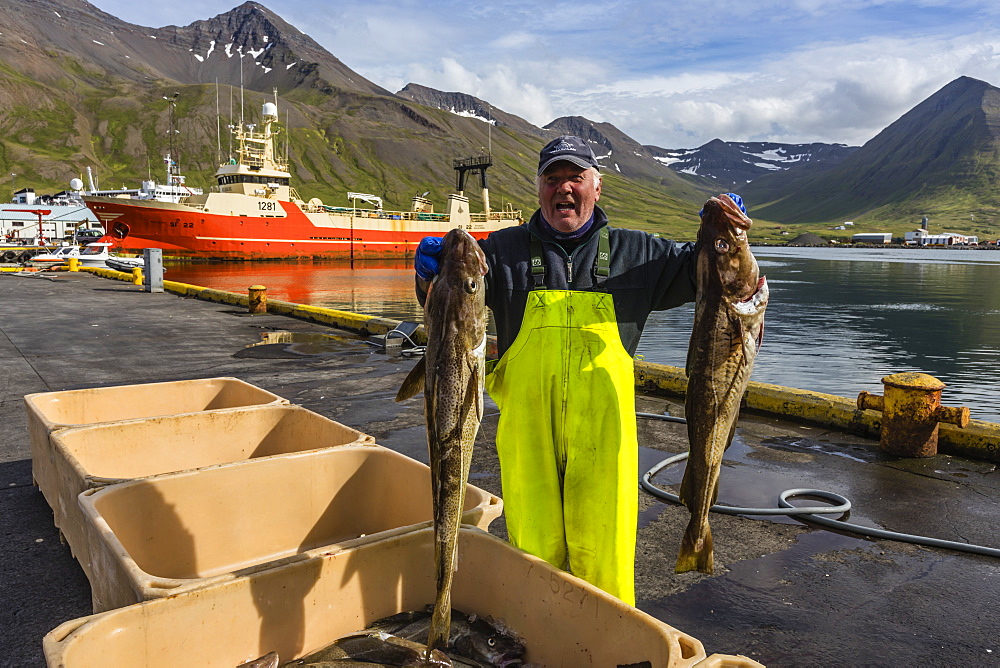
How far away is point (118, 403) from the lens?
5.35 m

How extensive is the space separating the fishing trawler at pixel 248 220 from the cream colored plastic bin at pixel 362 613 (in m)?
51.5

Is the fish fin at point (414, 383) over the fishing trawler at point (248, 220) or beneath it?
→ beneath

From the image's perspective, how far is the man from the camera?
2.68 metres

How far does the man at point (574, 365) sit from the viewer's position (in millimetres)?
2682

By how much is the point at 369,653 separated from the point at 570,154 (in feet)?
7.60

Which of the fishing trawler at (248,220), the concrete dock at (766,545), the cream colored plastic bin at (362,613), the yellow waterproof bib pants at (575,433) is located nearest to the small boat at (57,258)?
the fishing trawler at (248,220)

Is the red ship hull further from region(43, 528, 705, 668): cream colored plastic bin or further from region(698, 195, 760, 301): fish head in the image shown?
region(698, 195, 760, 301): fish head

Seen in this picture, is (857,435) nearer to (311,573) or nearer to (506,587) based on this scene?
(506,587)

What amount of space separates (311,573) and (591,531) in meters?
1.18

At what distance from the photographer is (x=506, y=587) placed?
278 centimetres

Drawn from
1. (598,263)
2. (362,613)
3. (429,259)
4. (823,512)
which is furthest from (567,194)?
(823,512)

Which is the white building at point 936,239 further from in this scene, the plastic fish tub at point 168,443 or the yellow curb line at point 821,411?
the plastic fish tub at point 168,443

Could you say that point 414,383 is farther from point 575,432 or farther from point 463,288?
point 575,432

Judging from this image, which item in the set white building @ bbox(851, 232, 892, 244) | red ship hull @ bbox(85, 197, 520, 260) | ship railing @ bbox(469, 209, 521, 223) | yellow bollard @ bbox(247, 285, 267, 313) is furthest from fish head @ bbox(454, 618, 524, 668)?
white building @ bbox(851, 232, 892, 244)
